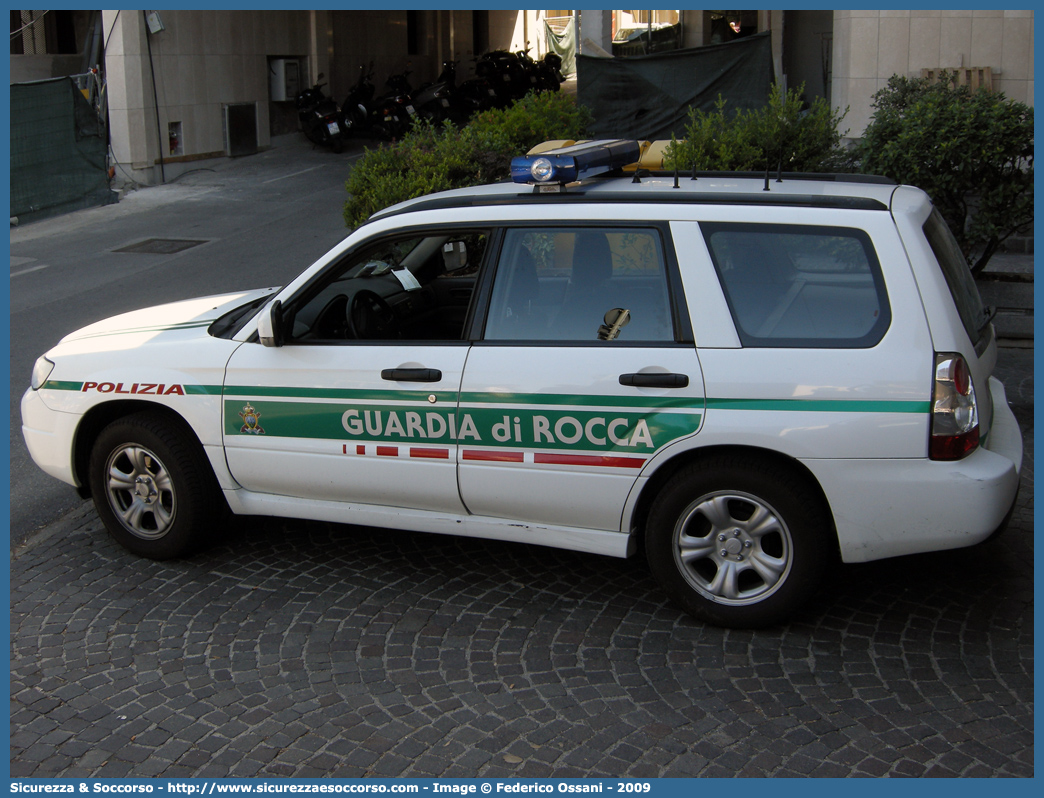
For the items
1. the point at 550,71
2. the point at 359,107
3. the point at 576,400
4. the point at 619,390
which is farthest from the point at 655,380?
the point at 550,71

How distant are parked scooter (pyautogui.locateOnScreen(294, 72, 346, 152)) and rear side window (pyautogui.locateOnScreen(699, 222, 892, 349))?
17521mm

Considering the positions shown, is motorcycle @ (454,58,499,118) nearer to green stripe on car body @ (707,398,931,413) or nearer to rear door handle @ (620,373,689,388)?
rear door handle @ (620,373,689,388)

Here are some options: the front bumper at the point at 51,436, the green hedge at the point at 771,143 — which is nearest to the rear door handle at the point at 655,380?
the front bumper at the point at 51,436

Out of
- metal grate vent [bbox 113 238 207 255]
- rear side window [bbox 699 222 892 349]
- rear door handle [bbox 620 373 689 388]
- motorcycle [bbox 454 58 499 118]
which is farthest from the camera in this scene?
motorcycle [bbox 454 58 499 118]

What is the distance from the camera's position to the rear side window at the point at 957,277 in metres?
4.25

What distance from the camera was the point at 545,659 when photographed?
424 cm

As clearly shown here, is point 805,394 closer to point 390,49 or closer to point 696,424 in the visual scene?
point 696,424

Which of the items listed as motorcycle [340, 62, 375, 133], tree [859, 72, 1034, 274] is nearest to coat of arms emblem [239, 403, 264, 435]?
tree [859, 72, 1034, 274]

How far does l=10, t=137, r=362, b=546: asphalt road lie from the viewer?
802cm

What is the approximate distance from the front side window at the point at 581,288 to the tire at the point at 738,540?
65cm

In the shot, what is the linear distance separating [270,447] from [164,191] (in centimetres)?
1377

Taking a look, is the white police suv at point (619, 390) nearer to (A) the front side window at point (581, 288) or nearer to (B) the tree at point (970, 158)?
(A) the front side window at point (581, 288)

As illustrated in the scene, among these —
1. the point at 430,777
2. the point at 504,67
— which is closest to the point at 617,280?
the point at 430,777

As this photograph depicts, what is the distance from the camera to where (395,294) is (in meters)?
5.21
